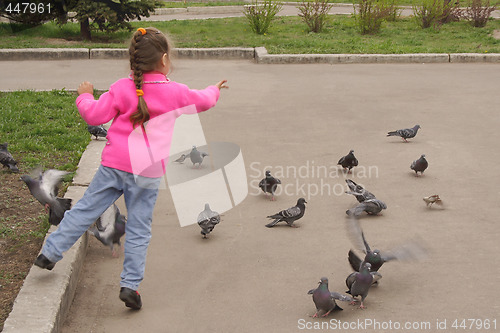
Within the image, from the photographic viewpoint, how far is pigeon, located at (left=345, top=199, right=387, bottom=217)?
5.88 metres

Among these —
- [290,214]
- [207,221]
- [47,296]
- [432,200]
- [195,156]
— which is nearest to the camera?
[47,296]

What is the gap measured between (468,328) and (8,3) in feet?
46.6

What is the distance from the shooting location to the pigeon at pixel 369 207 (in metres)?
5.88

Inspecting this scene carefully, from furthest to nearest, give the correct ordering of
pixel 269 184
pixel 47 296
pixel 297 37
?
pixel 297 37
pixel 269 184
pixel 47 296

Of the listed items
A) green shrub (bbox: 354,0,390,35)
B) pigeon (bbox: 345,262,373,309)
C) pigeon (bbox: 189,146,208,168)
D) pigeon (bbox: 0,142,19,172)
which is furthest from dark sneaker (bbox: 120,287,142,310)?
green shrub (bbox: 354,0,390,35)

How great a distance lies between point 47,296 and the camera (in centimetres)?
420

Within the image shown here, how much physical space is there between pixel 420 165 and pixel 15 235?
3.88 meters

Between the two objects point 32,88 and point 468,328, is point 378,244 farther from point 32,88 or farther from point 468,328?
point 32,88

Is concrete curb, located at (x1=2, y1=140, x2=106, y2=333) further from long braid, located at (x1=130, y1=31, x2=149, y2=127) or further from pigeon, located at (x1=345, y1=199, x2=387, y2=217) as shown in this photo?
pigeon, located at (x1=345, y1=199, x2=387, y2=217)

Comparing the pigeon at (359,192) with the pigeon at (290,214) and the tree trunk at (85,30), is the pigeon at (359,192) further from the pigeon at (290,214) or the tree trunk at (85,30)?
the tree trunk at (85,30)

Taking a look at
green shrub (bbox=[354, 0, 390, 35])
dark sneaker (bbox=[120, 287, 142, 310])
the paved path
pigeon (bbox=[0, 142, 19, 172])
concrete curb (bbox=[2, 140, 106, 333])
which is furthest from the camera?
green shrub (bbox=[354, 0, 390, 35])

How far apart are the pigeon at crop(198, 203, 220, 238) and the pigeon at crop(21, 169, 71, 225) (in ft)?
3.32

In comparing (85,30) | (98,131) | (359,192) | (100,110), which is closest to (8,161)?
(98,131)

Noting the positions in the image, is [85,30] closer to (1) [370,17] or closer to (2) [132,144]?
(1) [370,17]
